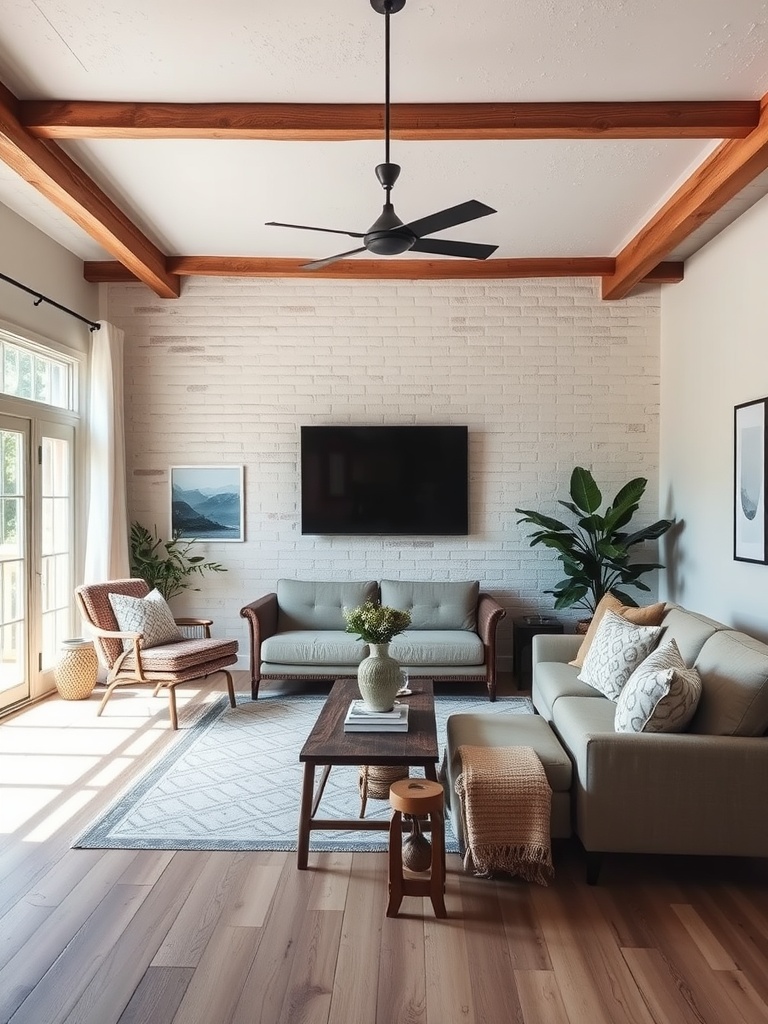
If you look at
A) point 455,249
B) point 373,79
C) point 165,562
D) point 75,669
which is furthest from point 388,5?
point 165,562

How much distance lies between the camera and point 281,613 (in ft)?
18.3

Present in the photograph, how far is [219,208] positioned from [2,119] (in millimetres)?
1554

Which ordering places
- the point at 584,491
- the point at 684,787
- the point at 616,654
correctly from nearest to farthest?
the point at 684,787
the point at 616,654
the point at 584,491

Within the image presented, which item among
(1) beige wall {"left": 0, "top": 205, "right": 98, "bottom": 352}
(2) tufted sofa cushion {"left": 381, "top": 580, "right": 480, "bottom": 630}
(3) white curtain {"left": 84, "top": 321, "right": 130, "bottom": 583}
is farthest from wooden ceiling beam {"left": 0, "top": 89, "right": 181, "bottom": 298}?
(2) tufted sofa cushion {"left": 381, "top": 580, "right": 480, "bottom": 630}

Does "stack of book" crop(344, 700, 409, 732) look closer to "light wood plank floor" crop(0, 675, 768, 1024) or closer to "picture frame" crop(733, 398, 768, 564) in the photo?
"light wood plank floor" crop(0, 675, 768, 1024)

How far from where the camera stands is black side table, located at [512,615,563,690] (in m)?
5.46

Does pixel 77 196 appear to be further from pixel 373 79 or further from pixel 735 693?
pixel 735 693

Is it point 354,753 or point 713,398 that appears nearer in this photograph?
point 354,753

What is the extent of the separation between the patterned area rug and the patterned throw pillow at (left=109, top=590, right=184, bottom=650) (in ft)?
1.98

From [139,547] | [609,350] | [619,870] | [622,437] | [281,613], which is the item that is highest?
[609,350]

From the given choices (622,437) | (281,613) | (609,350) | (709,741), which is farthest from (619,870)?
(609,350)

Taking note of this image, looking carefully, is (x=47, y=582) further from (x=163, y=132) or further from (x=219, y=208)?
(x=163, y=132)

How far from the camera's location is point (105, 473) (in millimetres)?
5551

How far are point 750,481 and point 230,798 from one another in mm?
3366
